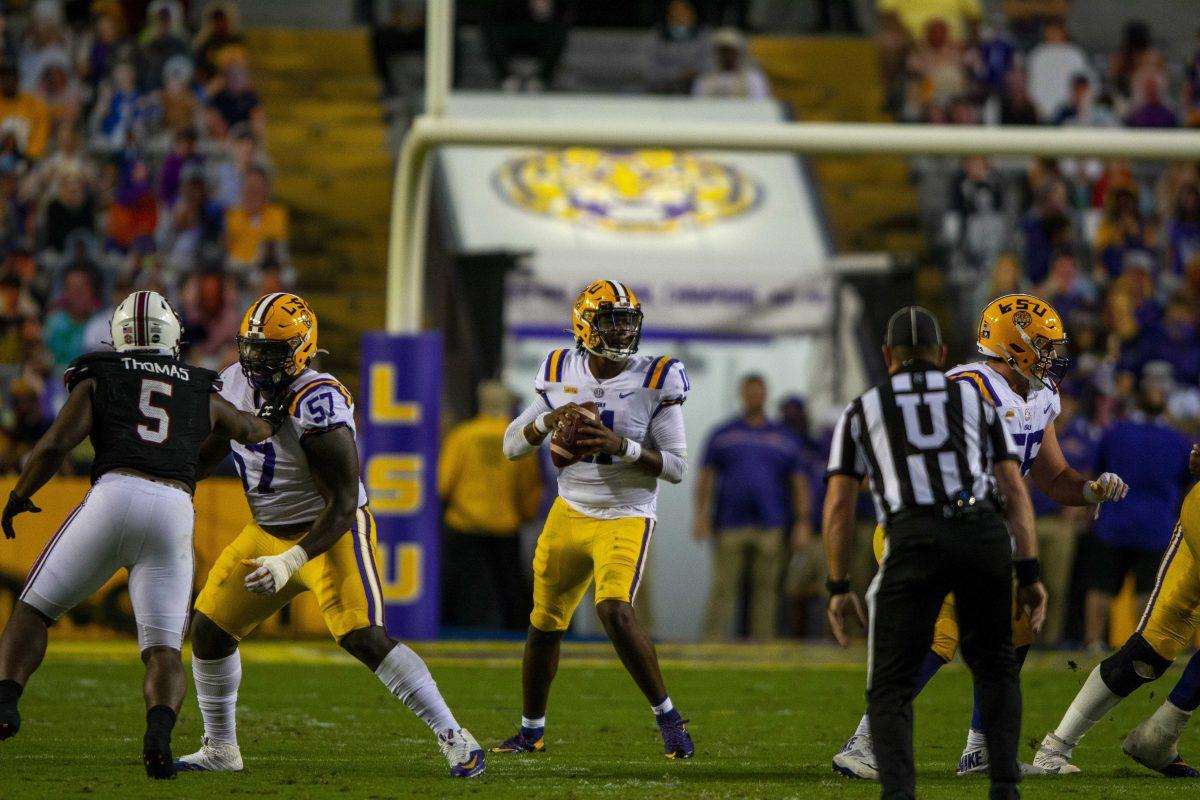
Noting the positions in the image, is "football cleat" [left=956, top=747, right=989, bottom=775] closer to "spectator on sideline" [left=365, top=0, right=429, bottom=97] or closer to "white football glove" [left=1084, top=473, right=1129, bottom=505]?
"white football glove" [left=1084, top=473, right=1129, bottom=505]

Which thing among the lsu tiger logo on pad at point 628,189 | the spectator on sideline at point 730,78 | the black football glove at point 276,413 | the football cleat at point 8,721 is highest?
the black football glove at point 276,413

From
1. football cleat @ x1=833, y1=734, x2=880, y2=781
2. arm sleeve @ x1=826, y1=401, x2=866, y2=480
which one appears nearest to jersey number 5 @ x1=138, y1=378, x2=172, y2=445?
arm sleeve @ x1=826, y1=401, x2=866, y2=480

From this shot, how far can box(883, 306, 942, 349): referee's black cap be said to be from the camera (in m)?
5.57

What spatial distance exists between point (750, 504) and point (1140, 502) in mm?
2420

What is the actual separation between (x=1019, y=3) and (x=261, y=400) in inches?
551

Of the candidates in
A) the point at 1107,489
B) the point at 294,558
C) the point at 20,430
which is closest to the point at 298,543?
the point at 294,558

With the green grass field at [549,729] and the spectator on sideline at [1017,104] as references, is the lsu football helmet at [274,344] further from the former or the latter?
the spectator on sideline at [1017,104]

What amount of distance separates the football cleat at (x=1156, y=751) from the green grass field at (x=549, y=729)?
0.08 m

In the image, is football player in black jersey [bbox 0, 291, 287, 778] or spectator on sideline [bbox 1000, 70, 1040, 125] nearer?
football player in black jersey [bbox 0, 291, 287, 778]

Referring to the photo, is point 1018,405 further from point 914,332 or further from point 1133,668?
point 914,332

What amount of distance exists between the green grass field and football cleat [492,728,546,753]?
0.06m

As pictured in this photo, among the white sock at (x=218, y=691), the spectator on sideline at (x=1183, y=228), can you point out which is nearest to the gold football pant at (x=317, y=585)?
the white sock at (x=218, y=691)

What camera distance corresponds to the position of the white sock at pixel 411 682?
6336mm

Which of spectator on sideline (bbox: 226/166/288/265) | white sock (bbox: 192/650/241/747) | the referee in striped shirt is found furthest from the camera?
spectator on sideline (bbox: 226/166/288/265)
